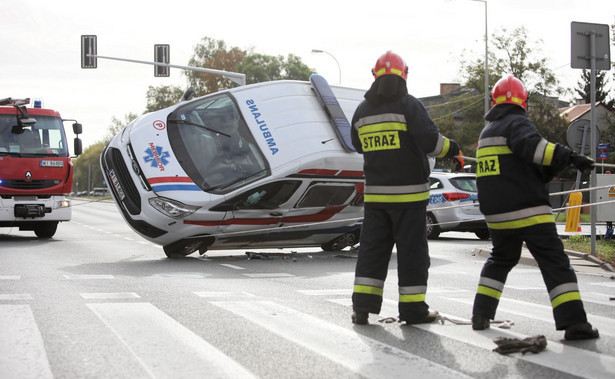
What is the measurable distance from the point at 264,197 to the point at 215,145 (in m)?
1.04

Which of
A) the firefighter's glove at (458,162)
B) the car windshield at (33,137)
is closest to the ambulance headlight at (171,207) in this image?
the firefighter's glove at (458,162)

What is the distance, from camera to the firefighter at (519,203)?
218 inches

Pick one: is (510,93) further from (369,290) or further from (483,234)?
(483,234)

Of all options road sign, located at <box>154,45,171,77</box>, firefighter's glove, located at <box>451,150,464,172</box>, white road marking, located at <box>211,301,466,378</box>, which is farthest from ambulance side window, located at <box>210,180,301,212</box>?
road sign, located at <box>154,45,171,77</box>

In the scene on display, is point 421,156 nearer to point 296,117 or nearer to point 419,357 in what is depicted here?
point 419,357

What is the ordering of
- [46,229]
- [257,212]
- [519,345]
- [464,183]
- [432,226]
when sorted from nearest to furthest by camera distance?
[519,345]
[257,212]
[464,183]
[432,226]
[46,229]

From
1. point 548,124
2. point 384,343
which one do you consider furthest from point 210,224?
point 548,124

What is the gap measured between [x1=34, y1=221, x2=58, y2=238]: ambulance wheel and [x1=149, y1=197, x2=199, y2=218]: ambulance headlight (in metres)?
7.83

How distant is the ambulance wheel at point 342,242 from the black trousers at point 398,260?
25.0 feet

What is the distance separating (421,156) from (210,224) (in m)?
6.11

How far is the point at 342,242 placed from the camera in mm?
14078

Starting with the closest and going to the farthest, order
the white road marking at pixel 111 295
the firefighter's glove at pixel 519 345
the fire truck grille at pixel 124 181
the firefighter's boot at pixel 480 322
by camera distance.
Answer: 1. the firefighter's glove at pixel 519 345
2. the firefighter's boot at pixel 480 322
3. the white road marking at pixel 111 295
4. the fire truck grille at pixel 124 181

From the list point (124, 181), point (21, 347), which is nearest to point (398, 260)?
point (21, 347)

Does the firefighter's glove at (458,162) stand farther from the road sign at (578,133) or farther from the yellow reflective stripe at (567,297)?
the road sign at (578,133)
